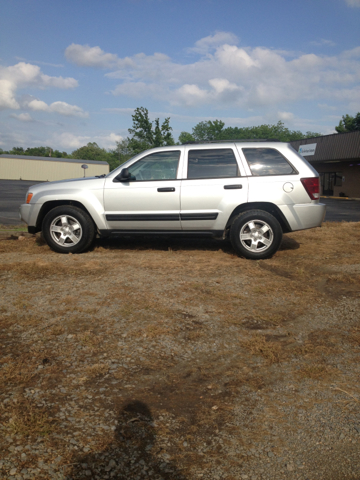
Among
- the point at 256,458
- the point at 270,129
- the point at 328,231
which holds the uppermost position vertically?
the point at 270,129

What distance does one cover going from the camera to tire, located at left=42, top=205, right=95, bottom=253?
22.4 feet

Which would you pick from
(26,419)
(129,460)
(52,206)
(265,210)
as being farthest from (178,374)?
(52,206)

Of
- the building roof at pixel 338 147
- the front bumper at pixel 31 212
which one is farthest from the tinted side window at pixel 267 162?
the building roof at pixel 338 147

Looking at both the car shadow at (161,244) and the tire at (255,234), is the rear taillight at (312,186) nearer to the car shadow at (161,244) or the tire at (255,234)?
the tire at (255,234)

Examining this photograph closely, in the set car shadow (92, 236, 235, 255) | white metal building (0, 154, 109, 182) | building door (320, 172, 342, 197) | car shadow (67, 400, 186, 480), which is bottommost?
car shadow (67, 400, 186, 480)

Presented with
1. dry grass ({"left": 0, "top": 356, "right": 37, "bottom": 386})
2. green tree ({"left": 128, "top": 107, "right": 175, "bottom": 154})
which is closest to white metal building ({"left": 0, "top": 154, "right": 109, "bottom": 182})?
green tree ({"left": 128, "top": 107, "right": 175, "bottom": 154})

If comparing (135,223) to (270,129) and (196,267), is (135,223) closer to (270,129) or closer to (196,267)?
(196,267)

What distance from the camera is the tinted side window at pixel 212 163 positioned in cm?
677

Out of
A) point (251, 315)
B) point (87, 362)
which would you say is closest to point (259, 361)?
point (251, 315)

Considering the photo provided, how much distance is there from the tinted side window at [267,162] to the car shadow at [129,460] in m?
5.13

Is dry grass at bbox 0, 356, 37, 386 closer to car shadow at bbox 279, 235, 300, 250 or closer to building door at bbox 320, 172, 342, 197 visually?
car shadow at bbox 279, 235, 300, 250

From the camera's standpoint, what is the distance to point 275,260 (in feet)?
21.4

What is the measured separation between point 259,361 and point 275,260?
3549 mm

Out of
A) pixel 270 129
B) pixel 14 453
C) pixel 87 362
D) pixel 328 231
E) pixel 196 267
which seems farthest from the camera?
pixel 270 129
